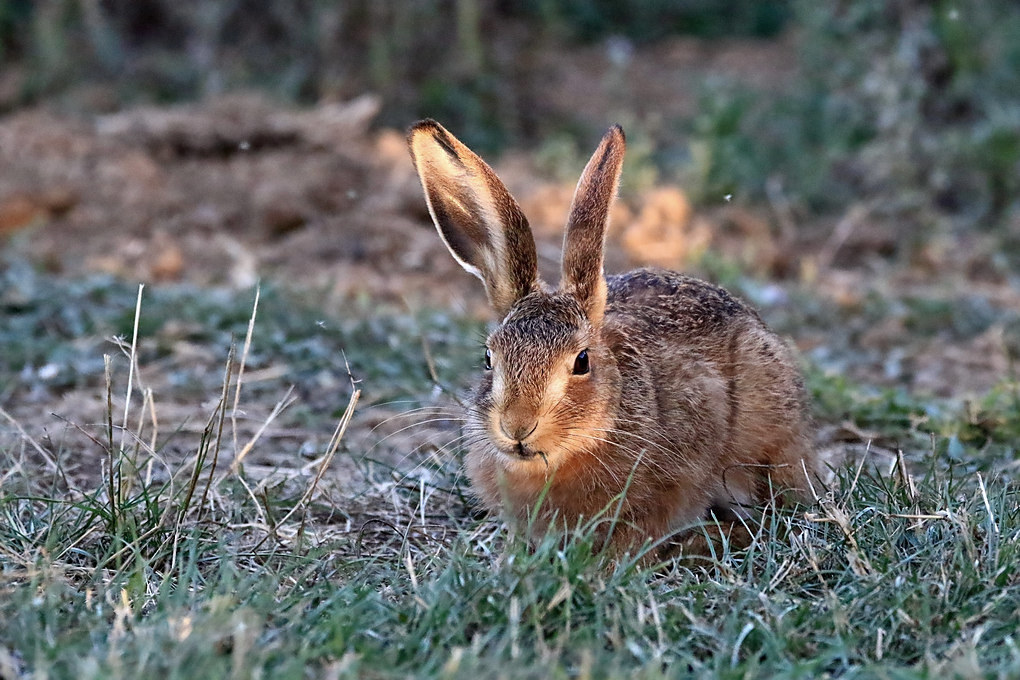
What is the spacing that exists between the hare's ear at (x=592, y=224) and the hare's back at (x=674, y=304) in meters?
0.19

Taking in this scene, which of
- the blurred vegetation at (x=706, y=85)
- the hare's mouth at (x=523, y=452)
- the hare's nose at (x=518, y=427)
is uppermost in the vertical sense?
the hare's nose at (x=518, y=427)

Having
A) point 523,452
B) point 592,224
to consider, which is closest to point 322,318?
point 592,224

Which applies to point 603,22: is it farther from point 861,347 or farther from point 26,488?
point 26,488

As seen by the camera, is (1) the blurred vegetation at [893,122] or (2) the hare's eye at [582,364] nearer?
(2) the hare's eye at [582,364]

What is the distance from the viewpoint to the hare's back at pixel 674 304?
4.18 meters

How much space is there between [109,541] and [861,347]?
4.65 metres

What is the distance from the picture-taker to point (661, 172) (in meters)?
10.4

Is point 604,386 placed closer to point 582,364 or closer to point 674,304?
point 582,364

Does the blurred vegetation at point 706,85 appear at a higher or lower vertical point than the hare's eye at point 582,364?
lower

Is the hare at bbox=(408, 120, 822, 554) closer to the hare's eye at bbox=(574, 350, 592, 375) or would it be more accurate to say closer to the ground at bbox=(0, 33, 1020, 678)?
the hare's eye at bbox=(574, 350, 592, 375)

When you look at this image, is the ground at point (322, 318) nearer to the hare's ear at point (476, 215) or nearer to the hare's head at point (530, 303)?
the hare's head at point (530, 303)

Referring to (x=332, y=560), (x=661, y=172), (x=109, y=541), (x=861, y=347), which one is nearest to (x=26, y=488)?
(x=109, y=541)

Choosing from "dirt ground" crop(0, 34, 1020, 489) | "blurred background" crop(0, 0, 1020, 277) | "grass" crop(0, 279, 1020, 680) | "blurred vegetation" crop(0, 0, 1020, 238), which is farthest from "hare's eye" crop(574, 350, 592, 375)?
"blurred vegetation" crop(0, 0, 1020, 238)

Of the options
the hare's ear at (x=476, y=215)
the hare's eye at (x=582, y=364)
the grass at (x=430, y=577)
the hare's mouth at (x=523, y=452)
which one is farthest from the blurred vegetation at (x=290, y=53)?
the hare's mouth at (x=523, y=452)
